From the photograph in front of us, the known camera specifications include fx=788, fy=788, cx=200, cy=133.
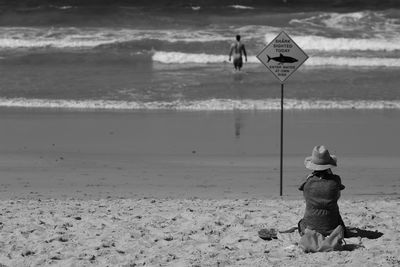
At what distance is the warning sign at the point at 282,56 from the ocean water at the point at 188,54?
23.8 feet

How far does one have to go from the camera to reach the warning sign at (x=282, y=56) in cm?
978

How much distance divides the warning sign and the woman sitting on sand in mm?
2971

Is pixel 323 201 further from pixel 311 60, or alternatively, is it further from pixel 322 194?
pixel 311 60

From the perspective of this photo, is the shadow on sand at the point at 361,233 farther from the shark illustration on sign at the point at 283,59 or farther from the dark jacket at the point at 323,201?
the shark illustration on sign at the point at 283,59

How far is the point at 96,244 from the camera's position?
7215mm

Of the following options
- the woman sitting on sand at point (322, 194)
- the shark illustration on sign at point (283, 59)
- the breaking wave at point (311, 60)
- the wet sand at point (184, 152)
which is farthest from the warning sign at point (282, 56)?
the breaking wave at point (311, 60)

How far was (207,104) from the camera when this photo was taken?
17641 millimetres

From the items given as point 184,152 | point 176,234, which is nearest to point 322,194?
point 176,234

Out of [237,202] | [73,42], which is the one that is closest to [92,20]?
[73,42]

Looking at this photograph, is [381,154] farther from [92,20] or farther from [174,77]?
[92,20]

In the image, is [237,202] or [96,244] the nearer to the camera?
[96,244]

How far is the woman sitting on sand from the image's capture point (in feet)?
23.0

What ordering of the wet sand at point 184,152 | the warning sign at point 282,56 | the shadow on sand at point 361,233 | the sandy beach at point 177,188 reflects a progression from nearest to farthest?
the sandy beach at point 177,188, the shadow on sand at point 361,233, the warning sign at point 282,56, the wet sand at point 184,152

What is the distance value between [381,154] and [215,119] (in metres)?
4.13
